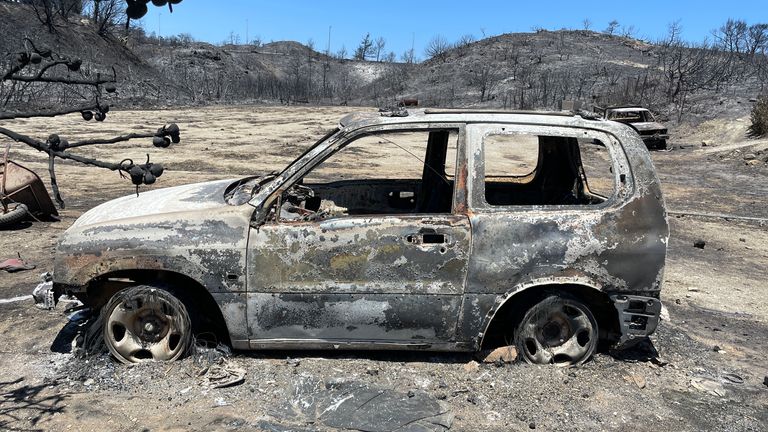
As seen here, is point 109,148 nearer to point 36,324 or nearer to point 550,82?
point 36,324

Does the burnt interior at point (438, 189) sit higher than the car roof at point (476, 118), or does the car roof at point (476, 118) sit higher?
the car roof at point (476, 118)

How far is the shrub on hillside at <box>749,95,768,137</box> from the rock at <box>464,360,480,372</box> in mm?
21364

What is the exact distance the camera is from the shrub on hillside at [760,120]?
21016mm

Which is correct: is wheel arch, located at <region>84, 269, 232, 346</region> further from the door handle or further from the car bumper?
the car bumper

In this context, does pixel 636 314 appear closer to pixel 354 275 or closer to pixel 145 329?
pixel 354 275

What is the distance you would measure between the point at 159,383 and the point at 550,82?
42.7 meters

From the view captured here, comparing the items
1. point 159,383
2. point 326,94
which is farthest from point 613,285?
point 326,94

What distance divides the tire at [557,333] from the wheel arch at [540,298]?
0.06 metres

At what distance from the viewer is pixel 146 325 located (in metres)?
4.02

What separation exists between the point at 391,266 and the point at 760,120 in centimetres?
2218

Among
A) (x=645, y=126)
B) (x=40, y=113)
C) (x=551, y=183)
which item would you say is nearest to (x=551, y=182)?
(x=551, y=183)

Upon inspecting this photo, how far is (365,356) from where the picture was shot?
426cm

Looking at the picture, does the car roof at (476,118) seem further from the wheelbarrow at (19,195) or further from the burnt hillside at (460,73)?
the burnt hillside at (460,73)

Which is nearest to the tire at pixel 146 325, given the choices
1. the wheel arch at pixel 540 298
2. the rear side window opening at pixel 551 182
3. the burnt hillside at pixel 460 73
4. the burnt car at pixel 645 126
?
the wheel arch at pixel 540 298
